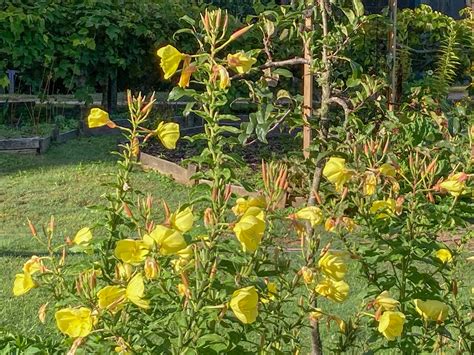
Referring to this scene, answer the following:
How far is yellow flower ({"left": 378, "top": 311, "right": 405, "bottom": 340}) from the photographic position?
2.19m

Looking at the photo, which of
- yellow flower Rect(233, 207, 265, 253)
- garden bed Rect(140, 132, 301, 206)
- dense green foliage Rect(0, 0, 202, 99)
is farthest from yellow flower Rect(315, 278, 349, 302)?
dense green foliage Rect(0, 0, 202, 99)

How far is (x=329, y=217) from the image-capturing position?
8.88 feet

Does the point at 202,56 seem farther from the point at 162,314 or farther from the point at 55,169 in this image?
the point at 55,169

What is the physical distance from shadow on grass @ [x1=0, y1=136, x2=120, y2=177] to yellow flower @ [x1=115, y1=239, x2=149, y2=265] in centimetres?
625

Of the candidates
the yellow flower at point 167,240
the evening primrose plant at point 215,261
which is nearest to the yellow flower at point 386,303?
the evening primrose plant at point 215,261

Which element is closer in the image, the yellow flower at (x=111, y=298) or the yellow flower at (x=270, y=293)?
the yellow flower at (x=111, y=298)

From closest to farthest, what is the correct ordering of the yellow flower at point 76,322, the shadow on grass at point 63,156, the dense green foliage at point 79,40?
the yellow flower at point 76,322
the shadow on grass at point 63,156
the dense green foliage at point 79,40

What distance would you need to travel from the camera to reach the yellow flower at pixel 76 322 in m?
2.04

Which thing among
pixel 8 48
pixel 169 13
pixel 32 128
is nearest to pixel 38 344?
pixel 32 128

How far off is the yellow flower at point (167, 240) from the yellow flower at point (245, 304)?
16 centimetres

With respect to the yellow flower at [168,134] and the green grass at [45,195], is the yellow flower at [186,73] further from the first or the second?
the green grass at [45,195]

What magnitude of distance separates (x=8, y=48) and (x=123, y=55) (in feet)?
4.83

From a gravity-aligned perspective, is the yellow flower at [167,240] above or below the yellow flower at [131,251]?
above

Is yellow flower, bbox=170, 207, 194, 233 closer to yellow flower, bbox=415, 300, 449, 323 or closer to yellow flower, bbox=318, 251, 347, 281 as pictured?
yellow flower, bbox=318, 251, 347, 281
